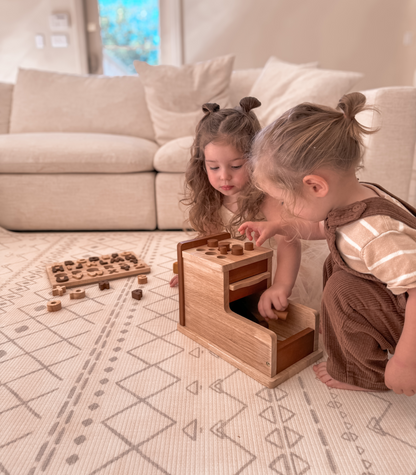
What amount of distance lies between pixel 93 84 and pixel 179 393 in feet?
6.81

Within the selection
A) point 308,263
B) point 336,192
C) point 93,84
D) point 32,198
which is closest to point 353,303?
point 336,192

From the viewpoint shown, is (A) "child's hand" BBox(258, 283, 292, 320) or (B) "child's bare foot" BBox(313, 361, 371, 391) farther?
(A) "child's hand" BBox(258, 283, 292, 320)

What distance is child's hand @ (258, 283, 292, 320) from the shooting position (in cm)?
84

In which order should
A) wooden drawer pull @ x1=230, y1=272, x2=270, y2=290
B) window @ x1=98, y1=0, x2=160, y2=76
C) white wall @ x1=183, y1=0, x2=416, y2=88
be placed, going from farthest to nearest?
1. window @ x1=98, y1=0, x2=160, y2=76
2. white wall @ x1=183, y1=0, x2=416, y2=88
3. wooden drawer pull @ x1=230, y1=272, x2=270, y2=290

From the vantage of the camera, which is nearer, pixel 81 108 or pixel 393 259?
pixel 393 259

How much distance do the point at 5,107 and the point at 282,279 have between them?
6.97 feet

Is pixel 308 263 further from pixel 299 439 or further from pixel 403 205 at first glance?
pixel 299 439

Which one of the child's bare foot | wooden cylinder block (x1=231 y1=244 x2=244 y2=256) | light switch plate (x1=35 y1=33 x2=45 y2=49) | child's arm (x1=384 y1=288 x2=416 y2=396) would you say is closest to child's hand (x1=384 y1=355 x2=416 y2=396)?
child's arm (x1=384 y1=288 x2=416 y2=396)

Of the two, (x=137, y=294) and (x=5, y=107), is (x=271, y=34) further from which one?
(x=137, y=294)

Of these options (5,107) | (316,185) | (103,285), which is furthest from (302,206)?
(5,107)

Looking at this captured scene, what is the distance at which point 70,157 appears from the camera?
5.80 feet

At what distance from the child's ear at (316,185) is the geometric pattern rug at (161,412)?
14.6 inches

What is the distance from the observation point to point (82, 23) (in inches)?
130

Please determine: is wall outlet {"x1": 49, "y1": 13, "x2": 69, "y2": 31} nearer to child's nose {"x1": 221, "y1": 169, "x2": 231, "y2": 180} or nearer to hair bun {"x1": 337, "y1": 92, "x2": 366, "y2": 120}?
child's nose {"x1": 221, "y1": 169, "x2": 231, "y2": 180}
